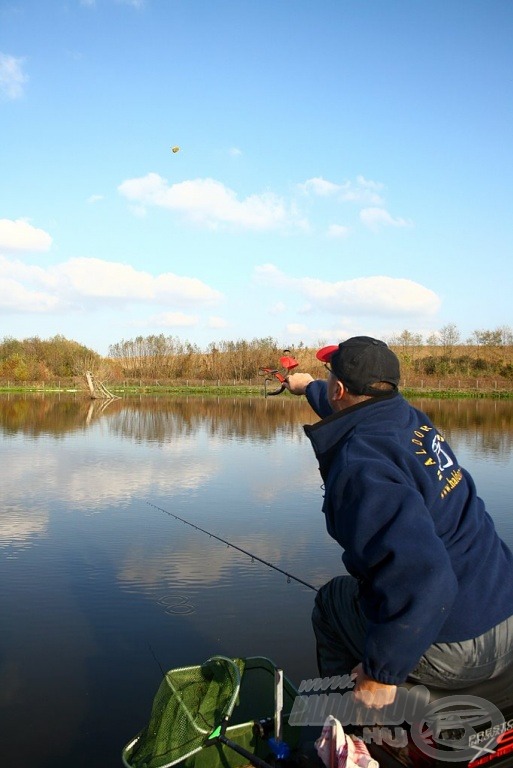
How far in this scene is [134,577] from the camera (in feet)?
19.3

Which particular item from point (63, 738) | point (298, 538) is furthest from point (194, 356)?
point (63, 738)

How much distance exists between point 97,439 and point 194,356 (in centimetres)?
4178

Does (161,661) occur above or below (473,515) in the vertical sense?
below

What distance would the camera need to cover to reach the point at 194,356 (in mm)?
58094

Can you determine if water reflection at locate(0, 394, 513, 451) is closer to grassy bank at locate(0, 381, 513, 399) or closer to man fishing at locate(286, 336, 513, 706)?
grassy bank at locate(0, 381, 513, 399)

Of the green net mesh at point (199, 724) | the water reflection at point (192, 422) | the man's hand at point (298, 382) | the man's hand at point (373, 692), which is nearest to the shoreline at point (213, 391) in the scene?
the water reflection at point (192, 422)

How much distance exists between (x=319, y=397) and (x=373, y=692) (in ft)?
4.07

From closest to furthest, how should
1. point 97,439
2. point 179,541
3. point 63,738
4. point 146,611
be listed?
point 63,738 < point 146,611 < point 179,541 < point 97,439

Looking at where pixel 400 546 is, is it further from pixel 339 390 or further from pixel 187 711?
pixel 187 711

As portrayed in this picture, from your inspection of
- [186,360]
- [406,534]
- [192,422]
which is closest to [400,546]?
[406,534]

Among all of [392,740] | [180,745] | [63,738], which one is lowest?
[63,738]

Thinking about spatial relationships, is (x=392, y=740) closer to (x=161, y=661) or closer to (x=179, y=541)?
(x=161, y=661)

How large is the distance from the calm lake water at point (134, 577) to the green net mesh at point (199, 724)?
28.7 inches

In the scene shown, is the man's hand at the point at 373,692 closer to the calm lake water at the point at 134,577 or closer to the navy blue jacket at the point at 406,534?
the navy blue jacket at the point at 406,534
